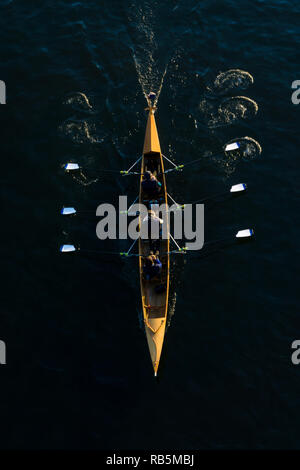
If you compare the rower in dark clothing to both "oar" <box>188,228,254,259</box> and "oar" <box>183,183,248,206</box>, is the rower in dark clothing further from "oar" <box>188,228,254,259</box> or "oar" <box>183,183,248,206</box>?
"oar" <box>183,183,248,206</box>

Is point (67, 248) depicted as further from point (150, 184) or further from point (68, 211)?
point (150, 184)

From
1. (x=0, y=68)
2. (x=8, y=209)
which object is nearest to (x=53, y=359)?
(x=8, y=209)

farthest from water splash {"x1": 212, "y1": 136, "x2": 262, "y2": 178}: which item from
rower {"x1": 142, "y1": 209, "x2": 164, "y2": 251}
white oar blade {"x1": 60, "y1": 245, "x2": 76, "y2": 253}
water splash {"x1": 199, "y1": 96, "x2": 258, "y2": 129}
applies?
white oar blade {"x1": 60, "y1": 245, "x2": 76, "y2": 253}

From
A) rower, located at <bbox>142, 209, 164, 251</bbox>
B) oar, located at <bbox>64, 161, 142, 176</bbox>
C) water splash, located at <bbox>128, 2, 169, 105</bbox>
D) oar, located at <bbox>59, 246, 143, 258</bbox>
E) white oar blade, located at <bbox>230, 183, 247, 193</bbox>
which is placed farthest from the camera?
water splash, located at <bbox>128, 2, 169, 105</bbox>

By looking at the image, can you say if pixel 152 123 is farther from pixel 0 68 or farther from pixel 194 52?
pixel 0 68

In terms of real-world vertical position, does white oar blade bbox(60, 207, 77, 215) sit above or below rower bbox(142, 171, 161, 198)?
below

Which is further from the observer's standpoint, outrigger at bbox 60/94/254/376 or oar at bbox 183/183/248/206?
oar at bbox 183/183/248/206

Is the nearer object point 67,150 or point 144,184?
point 144,184
